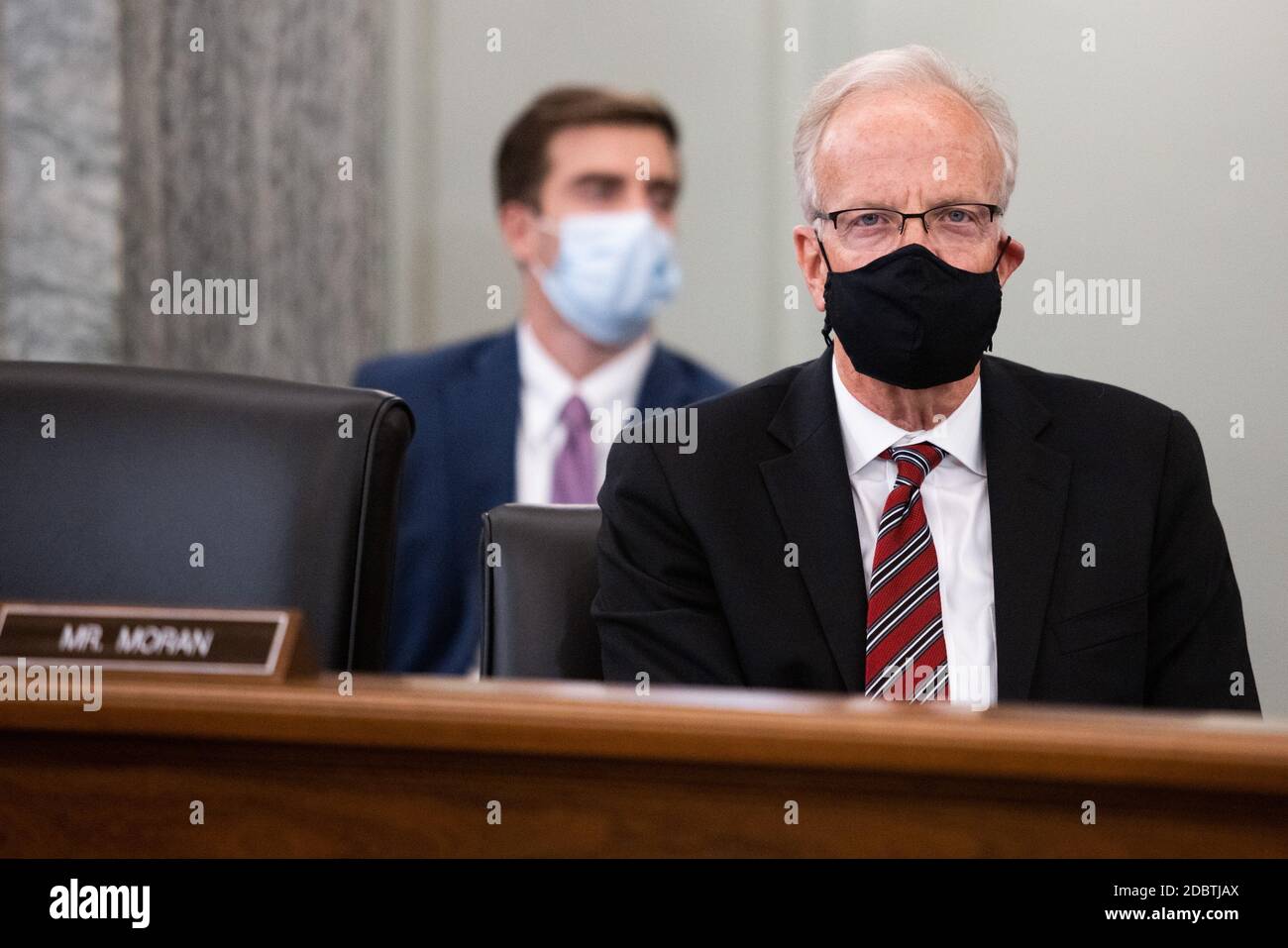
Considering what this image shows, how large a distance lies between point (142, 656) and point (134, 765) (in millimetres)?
74

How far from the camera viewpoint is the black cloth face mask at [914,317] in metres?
1.41

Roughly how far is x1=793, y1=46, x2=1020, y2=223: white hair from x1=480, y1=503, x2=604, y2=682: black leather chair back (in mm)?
421

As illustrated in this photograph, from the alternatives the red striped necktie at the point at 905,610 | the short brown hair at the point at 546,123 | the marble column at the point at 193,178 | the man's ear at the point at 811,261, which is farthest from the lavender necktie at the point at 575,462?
the red striped necktie at the point at 905,610

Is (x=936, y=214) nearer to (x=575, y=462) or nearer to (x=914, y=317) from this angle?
(x=914, y=317)

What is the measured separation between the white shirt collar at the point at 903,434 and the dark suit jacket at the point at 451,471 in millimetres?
1321

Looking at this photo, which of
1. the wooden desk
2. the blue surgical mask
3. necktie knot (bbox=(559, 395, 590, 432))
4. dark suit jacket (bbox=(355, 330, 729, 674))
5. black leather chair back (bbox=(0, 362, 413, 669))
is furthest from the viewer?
the blue surgical mask

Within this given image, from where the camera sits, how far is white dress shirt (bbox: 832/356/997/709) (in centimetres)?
134

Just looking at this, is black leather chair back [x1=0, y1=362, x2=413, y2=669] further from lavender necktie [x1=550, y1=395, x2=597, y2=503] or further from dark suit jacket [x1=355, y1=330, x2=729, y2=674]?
lavender necktie [x1=550, y1=395, x2=597, y2=503]

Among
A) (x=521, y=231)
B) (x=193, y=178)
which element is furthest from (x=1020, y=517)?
(x=193, y=178)

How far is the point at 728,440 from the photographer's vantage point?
1.44m

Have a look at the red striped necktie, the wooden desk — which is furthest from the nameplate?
the red striped necktie

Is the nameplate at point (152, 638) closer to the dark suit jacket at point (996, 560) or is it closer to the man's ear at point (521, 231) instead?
the dark suit jacket at point (996, 560)

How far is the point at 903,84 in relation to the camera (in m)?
1.44

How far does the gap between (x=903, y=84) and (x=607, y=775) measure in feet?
3.05
